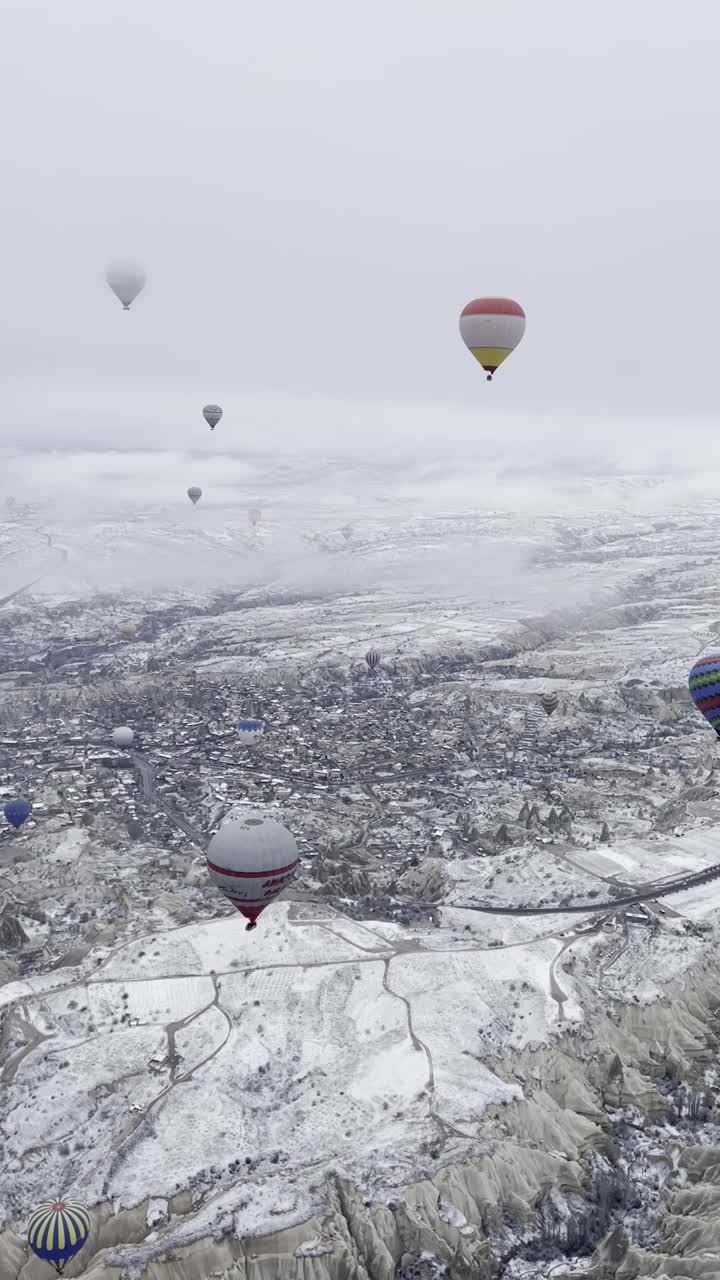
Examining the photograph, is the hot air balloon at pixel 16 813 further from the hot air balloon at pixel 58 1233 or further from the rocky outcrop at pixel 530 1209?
the hot air balloon at pixel 58 1233

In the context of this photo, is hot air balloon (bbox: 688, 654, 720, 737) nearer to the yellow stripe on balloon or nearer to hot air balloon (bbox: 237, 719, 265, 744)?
the yellow stripe on balloon

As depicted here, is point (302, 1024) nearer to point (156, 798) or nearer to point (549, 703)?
point (156, 798)

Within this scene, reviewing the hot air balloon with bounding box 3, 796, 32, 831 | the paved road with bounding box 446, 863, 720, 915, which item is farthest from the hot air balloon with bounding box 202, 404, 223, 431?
the paved road with bounding box 446, 863, 720, 915

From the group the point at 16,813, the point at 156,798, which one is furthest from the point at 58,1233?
the point at 156,798

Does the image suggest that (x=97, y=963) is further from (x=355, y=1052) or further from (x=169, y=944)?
(x=355, y=1052)

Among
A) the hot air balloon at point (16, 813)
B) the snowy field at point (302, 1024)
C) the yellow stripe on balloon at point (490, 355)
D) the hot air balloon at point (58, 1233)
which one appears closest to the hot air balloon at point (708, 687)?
the snowy field at point (302, 1024)

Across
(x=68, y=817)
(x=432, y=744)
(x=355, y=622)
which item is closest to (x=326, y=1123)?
(x=68, y=817)
